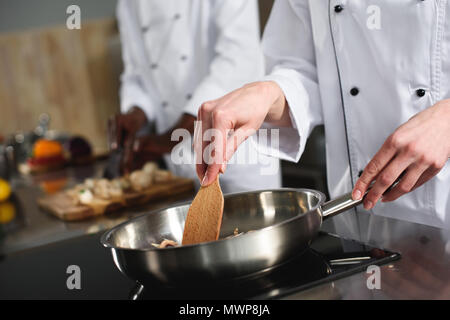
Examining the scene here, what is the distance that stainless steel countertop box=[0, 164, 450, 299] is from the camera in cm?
54

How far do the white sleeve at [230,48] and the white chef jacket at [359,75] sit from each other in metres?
0.54

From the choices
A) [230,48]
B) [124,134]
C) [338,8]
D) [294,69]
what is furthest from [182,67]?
[338,8]

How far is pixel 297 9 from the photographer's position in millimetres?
977

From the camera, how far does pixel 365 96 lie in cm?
92

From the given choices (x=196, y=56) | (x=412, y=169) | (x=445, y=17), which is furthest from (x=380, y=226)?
(x=196, y=56)

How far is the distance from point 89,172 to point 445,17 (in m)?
1.37

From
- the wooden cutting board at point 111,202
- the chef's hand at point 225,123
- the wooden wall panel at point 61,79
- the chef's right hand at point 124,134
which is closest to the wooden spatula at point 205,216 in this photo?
the chef's hand at point 225,123

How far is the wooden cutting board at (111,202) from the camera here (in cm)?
122

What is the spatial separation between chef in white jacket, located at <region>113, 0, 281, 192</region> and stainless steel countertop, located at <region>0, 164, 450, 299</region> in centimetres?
42

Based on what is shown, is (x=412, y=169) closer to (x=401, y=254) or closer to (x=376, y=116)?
(x=401, y=254)

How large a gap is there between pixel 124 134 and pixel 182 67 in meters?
0.32

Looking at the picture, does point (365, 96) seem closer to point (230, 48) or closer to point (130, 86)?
point (230, 48)

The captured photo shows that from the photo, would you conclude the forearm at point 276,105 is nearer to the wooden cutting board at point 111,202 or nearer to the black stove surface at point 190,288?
the black stove surface at point 190,288
